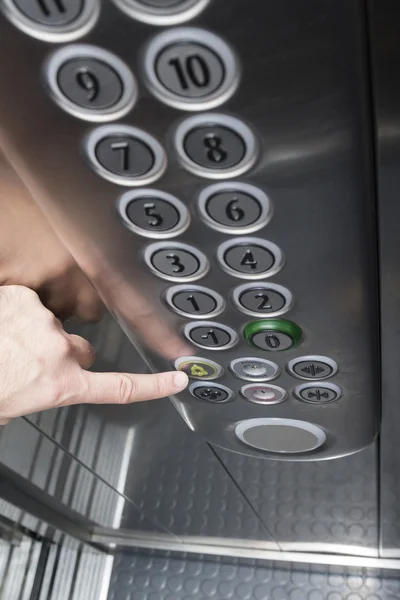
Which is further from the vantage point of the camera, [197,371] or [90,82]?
[197,371]

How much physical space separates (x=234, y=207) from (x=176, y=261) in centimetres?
6

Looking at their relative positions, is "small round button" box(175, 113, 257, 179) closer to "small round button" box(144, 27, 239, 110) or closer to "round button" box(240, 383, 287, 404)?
"small round button" box(144, 27, 239, 110)

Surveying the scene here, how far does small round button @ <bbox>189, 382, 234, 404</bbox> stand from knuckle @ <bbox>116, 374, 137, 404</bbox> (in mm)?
50

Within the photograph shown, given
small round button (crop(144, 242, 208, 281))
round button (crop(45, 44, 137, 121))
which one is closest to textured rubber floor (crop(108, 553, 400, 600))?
small round button (crop(144, 242, 208, 281))

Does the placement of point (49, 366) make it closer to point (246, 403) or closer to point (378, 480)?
point (246, 403)

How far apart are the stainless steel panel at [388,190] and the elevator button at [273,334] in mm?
53

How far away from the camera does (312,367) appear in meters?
0.38

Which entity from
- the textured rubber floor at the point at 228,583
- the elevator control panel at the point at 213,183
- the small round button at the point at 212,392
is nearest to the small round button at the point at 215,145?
the elevator control panel at the point at 213,183

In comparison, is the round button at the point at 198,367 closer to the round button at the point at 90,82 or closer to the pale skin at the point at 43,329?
the pale skin at the point at 43,329

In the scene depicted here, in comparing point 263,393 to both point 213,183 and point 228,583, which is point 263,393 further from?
point 228,583

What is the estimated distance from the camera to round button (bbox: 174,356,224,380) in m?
0.41

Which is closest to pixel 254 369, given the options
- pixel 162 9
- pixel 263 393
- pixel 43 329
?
pixel 263 393

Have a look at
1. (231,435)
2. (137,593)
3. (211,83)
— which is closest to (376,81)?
(211,83)

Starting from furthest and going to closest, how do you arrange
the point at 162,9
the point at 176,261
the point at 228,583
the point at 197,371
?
the point at 228,583 → the point at 197,371 → the point at 176,261 → the point at 162,9
